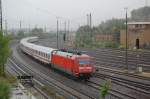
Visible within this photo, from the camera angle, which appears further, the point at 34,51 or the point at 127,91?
the point at 34,51

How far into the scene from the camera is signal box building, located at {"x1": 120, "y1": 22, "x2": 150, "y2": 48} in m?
67.8

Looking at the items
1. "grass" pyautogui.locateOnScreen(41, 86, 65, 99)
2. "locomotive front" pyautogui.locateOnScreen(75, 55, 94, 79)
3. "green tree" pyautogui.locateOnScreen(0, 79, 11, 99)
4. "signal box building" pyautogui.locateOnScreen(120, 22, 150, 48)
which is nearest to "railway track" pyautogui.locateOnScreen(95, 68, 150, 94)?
"locomotive front" pyautogui.locateOnScreen(75, 55, 94, 79)

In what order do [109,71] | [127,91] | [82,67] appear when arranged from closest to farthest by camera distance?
[127,91] < [82,67] < [109,71]

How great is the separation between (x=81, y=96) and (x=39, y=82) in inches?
390

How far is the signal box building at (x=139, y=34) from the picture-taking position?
67.8 m

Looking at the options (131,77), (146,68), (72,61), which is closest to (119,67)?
(146,68)

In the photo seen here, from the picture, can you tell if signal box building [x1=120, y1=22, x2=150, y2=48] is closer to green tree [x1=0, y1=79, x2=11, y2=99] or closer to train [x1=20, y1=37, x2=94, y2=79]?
train [x1=20, y1=37, x2=94, y2=79]

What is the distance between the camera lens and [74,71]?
115ft

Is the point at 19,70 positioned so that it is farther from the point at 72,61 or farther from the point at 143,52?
the point at 143,52

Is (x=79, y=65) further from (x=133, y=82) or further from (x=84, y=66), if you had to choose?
(x=133, y=82)

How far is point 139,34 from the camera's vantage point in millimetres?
70375

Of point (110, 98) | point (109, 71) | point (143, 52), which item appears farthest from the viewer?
point (143, 52)

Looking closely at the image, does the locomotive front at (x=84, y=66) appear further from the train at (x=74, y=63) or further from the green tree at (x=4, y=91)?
the green tree at (x=4, y=91)

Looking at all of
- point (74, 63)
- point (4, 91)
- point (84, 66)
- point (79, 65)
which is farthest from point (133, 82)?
point (4, 91)
